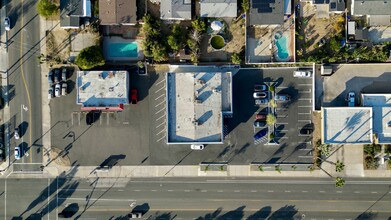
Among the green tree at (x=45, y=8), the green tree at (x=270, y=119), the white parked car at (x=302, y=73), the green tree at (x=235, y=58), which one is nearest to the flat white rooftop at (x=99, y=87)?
the green tree at (x=45, y=8)

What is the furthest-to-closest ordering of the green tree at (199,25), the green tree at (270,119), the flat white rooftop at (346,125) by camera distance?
the green tree at (270,119)
the green tree at (199,25)
the flat white rooftop at (346,125)

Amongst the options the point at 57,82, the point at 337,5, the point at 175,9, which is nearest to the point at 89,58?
the point at 57,82

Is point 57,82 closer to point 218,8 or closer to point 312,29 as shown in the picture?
point 218,8

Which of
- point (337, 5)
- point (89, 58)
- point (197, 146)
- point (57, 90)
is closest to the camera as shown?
point (89, 58)

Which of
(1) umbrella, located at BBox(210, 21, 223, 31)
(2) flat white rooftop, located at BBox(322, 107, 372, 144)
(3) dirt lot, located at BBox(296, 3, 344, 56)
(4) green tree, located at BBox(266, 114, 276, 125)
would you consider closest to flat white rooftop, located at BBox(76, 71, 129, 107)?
(1) umbrella, located at BBox(210, 21, 223, 31)

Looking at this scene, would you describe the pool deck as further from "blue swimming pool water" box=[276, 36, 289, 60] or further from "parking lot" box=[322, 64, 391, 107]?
"parking lot" box=[322, 64, 391, 107]

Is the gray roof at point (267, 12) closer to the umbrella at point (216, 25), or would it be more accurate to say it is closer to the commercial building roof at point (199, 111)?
the umbrella at point (216, 25)

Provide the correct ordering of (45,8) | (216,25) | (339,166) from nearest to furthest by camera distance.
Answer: (45,8) < (339,166) < (216,25)
